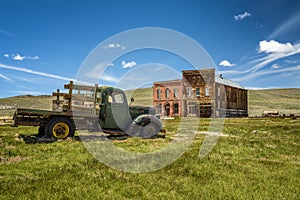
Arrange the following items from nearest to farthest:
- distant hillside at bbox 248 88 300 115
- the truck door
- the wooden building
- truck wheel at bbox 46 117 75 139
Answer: truck wheel at bbox 46 117 75 139
the truck door
the wooden building
distant hillside at bbox 248 88 300 115

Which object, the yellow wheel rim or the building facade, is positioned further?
the building facade

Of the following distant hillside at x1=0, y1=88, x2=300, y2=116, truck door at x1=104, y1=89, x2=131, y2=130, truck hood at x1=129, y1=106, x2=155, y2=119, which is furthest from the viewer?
distant hillside at x1=0, y1=88, x2=300, y2=116

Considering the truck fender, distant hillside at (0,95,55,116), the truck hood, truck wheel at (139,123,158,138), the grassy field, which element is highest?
distant hillside at (0,95,55,116)

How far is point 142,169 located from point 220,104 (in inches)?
1501

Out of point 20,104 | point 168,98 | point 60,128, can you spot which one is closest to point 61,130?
point 60,128

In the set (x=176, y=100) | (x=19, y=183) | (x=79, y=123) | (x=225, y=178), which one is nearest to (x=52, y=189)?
(x=19, y=183)

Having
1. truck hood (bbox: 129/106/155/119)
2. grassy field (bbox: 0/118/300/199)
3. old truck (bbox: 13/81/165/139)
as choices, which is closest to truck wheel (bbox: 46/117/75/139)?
old truck (bbox: 13/81/165/139)

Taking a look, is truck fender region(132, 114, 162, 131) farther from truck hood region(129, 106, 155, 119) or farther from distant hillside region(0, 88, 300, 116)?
distant hillside region(0, 88, 300, 116)

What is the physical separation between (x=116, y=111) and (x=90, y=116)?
132cm

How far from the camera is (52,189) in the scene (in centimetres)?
423

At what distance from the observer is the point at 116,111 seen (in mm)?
11398

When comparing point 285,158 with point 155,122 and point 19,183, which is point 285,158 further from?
point 19,183

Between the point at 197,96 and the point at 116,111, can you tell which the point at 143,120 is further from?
the point at 197,96

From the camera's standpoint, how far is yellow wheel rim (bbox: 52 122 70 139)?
1049 centimetres
